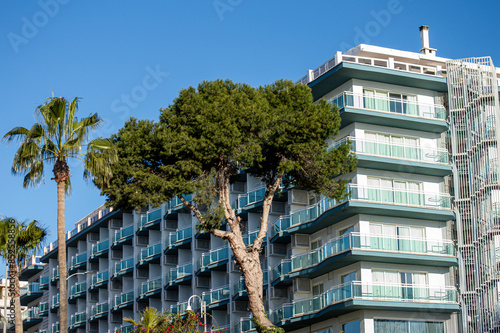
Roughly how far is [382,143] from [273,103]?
35.7 ft

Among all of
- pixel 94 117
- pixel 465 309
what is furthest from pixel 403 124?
pixel 94 117

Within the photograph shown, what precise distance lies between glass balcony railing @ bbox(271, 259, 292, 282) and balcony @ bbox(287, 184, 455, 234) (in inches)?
114

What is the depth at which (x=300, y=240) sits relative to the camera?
56312 millimetres

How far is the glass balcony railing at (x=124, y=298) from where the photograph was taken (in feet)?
259

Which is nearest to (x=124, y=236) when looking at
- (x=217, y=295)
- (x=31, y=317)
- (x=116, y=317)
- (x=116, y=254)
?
(x=116, y=254)

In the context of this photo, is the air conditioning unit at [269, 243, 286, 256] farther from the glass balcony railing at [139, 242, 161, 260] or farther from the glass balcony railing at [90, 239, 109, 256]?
the glass balcony railing at [90, 239, 109, 256]

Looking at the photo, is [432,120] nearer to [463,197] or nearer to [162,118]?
[463,197]

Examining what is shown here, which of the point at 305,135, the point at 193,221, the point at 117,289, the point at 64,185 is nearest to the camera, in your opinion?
Result: the point at 64,185

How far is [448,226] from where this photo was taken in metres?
53.8

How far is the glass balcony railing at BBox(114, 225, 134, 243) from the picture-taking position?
81562 mm

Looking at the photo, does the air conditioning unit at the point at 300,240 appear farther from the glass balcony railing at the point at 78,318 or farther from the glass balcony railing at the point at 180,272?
the glass balcony railing at the point at 78,318

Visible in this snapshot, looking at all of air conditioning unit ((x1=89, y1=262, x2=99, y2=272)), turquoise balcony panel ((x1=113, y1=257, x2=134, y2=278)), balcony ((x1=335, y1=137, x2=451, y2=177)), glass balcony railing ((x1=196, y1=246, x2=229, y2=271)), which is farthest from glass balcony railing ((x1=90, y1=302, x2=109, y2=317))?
balcony ((x1=335, y1=137, x2=451, y2=177))

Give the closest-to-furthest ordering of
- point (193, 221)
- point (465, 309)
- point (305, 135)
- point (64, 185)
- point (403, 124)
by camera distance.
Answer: point (64, 185), point (305, 135), point (465, 309), point (403, 124), point (193, 221)

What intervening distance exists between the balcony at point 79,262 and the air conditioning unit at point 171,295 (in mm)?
18736
